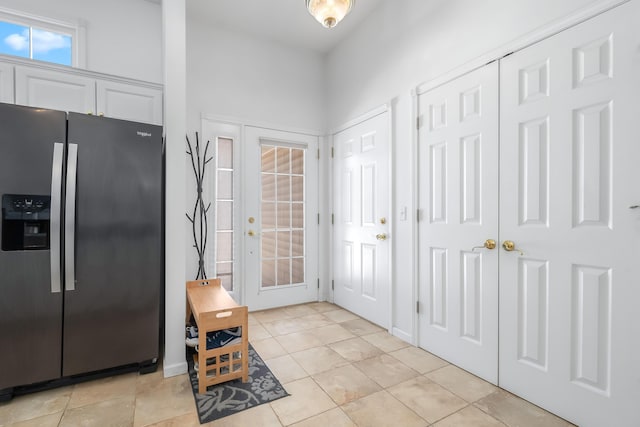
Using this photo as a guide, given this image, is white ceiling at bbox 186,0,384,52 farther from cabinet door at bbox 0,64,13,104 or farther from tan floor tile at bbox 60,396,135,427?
tan floor tile at bbox 60,396,135,427

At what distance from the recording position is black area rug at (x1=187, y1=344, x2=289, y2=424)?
5.78 ft

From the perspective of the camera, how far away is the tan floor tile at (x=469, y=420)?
1636 millimetres

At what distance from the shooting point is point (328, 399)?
73.9 inches

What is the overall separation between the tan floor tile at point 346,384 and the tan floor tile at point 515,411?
659 mm

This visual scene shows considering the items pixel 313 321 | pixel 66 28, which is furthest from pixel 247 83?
pixel 313 321

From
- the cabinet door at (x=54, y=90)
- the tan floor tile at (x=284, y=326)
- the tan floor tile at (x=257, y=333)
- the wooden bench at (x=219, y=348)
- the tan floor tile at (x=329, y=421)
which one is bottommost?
the tan floor tile at (x=329, y=421)

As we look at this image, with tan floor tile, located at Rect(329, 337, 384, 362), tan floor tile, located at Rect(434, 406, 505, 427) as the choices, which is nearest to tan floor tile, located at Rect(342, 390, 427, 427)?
tan floor tile, located at Rect(434, 406, 505, 427)

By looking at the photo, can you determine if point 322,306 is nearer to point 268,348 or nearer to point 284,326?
point 284,326

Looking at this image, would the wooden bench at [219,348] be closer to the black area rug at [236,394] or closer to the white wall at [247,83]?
the black area rug at [236,394]

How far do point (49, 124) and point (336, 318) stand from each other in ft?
9.57

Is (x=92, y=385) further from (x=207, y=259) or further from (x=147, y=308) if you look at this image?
(x=207, y=259)

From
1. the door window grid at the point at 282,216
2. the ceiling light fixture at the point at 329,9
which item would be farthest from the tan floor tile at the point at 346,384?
the ceiling light fixture at the point at 329,9

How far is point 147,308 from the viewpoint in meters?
2.17

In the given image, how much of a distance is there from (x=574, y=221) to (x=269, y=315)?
9.36 feet
